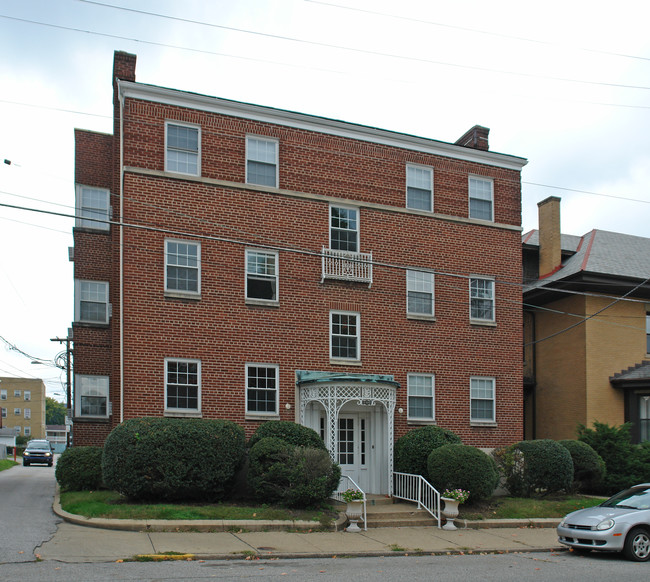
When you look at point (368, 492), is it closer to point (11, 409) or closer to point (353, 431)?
point (353, 431)

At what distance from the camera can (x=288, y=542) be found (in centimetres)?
1436

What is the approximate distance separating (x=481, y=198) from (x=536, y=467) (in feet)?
29.7

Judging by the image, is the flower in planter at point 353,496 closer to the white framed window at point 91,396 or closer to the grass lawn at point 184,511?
the grass lawn at point 184,511

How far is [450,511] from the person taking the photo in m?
17.2

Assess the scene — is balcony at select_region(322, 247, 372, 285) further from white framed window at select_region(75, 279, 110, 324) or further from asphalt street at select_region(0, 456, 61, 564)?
asphalt street at select_region(0, 456, 61, 564)

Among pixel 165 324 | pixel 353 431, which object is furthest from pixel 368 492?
pixel 165 324

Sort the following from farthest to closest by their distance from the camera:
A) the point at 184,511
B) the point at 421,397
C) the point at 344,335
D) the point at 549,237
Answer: the point at 549,237 → the point at 421,397 → the point at 344,335 → the point at 184,511

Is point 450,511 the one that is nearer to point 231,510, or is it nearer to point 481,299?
point 231,510

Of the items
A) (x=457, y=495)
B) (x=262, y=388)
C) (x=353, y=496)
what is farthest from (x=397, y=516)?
(x=262, y=388)

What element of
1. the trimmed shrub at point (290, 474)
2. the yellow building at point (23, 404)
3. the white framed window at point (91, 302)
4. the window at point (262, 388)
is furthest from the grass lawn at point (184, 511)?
the yellow building at point (23, 404)

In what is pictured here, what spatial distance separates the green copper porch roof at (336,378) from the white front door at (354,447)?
1357 millimetres

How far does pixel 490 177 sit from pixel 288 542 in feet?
48.8

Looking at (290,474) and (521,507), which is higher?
(290,474)

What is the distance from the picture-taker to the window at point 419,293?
22.8 m
